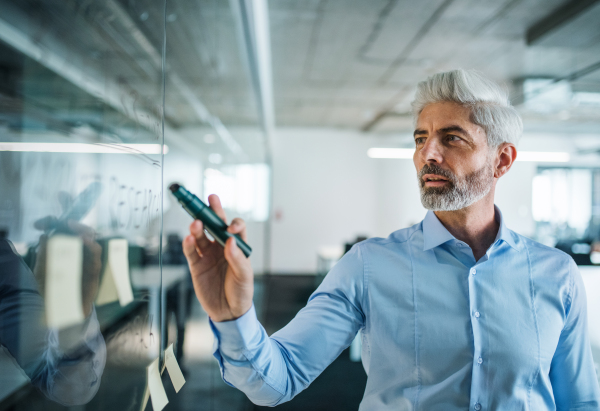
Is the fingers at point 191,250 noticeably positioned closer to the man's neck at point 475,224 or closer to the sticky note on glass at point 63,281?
the sticky note on glass at point 63,281

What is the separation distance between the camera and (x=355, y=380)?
3.32 meters

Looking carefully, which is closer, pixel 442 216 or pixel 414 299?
pixel 414 299

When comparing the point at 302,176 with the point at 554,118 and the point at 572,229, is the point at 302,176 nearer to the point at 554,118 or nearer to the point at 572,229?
the point at 554,118

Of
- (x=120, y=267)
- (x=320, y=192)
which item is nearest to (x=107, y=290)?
(x=120, y=267)

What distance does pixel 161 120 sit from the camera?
35.2 inches

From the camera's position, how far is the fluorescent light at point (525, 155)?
287 inches

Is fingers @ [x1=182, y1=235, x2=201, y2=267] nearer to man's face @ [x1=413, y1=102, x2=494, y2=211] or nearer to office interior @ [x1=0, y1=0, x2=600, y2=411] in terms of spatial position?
office interior @ [x1=0, y1=0, x2=600, y2=411]

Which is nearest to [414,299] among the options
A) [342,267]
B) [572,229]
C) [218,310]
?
[342,267]

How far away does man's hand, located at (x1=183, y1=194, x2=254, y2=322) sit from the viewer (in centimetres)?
56

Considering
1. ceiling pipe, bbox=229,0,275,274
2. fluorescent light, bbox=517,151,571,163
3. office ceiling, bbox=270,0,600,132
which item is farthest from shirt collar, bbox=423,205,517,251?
fluorescent light, bbox=517,151,571,163

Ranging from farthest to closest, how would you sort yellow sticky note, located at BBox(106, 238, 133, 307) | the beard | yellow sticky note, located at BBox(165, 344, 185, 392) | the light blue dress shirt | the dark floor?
the dark floor < the beard < the light blue dress shirt < yellow sticky note, located at BBox(165, 344, 185, 392) < yellow sticky note, located at BBox(106, 238, 133, 307)

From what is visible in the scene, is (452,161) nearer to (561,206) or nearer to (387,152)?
(387,152)

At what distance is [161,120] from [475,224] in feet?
3.17

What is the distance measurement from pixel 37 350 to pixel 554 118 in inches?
322
